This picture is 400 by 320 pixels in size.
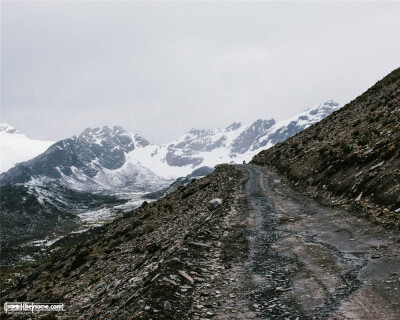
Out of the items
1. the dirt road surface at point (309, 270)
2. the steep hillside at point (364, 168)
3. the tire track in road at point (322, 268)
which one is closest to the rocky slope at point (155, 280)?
the dirt road surface at point (309, 270)

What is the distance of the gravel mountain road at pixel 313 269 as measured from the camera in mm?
9367

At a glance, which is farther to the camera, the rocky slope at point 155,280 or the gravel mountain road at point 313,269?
the rocky slope at point 155,280

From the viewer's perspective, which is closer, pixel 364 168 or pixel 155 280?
pixel 155 280

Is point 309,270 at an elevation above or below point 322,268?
above

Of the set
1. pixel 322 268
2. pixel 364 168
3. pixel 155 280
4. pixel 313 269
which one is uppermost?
pixel 155 280

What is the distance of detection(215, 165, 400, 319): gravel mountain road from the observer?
30.7 feet

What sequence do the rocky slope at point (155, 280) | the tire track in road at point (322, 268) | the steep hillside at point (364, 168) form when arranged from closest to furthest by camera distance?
the tire track in road at point (322, 268), the rocky slope at point (155, 280), the steep hillside at point (364, 168)

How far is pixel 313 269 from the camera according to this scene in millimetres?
12367

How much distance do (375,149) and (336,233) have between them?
1297 centimetres

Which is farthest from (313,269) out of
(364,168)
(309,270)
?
(364,168)

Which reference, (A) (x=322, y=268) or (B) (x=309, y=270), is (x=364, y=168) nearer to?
(A) (x=322, y=268)

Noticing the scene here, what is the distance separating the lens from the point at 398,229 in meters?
15.5

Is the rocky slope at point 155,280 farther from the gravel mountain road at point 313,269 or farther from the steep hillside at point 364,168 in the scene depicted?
the steep hillside at point 364,168

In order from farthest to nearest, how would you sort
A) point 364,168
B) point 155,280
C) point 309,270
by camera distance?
1. point 364,168
2. point 309,270
3. point 155,280
